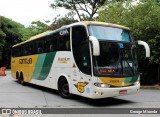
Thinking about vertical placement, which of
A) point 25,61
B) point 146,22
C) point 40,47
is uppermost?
point 146,22

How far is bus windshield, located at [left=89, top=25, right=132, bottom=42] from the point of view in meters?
11.5

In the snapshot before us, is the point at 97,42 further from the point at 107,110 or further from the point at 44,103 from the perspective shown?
the point at 44,103

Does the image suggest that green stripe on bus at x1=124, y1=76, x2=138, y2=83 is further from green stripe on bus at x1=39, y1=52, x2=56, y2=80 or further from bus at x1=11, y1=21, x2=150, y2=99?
green stripe on bus at x1=39, y1=52, x2=56, y2=80

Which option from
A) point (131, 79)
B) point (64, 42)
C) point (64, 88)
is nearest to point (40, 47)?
point (64, 42)

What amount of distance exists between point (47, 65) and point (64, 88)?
2379 mm

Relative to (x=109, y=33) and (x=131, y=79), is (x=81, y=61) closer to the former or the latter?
(x=109, y=33)

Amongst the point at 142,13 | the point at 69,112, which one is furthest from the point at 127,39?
the point at 142,13

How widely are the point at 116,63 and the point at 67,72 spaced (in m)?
2.58

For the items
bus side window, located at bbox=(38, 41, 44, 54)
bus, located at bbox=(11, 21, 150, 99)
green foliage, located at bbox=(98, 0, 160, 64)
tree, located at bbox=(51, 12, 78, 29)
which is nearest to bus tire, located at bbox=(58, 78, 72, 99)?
bus, located at bbox=(11, 21, 150, 99)

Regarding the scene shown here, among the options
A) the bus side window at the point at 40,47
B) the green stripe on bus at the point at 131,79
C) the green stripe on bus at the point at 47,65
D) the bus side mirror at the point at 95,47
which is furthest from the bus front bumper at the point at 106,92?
the bus side window at the point at 40,47

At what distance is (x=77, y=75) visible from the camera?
39.5 ft

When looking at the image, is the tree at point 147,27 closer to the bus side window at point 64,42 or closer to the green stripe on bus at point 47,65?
the green stripe on bus at point 47,65

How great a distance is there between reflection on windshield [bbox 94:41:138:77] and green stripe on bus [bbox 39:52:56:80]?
385 centimetres

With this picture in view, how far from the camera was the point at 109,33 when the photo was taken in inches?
463
